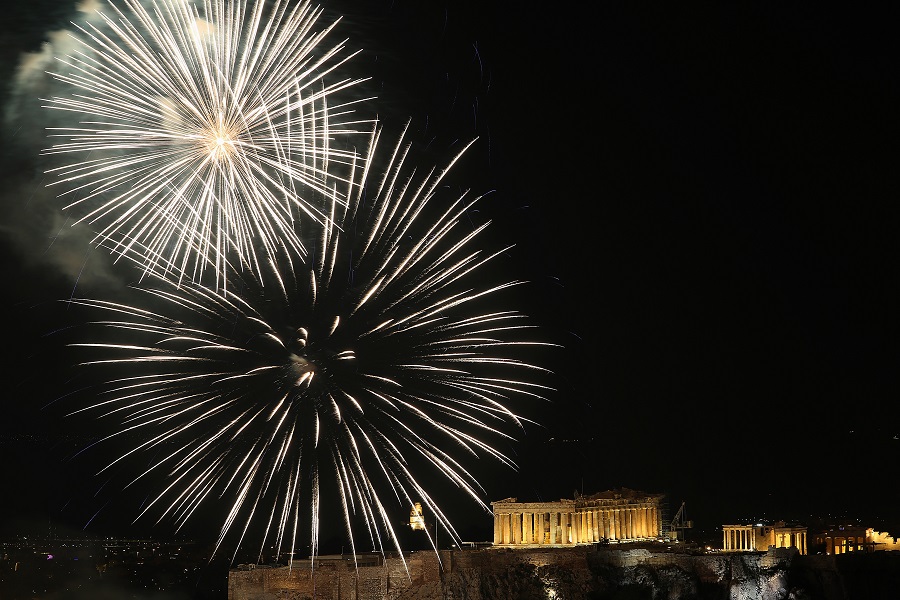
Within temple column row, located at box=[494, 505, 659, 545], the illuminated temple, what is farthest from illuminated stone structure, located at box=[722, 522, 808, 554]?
temple column row, located at box=[494, 505, 659, 545]

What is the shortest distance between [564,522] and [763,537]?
9.82 meters

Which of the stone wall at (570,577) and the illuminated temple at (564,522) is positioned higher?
the illuminated temple at (564,522)

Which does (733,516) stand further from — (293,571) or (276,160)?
(276,160)

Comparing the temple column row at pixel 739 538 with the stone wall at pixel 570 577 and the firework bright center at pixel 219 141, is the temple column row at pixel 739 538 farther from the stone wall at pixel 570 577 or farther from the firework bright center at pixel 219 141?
the firework bright center at pixel 219 141

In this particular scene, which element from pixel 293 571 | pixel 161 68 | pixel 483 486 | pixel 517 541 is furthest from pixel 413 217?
pixel 483 486

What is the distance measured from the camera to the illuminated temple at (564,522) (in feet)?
155

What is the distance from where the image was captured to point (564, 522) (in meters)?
47.2

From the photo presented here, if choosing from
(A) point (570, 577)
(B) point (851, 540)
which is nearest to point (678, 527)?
(B) point (851, 540)

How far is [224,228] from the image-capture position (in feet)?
95.0

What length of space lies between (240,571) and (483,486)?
110ft

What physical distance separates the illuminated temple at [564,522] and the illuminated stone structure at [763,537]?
4.54 metres

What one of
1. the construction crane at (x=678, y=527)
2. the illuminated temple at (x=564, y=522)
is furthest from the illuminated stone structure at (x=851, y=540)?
the illuminated temple at (x=564, y=522)

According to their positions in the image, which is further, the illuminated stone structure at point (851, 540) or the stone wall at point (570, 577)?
the illuminated stone structure at point (851, 540)

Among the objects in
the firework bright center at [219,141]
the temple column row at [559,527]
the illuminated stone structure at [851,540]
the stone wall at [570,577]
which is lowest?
the stone wall at [570,577]
